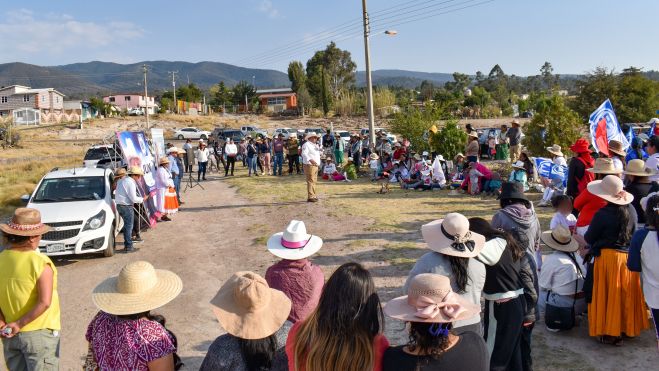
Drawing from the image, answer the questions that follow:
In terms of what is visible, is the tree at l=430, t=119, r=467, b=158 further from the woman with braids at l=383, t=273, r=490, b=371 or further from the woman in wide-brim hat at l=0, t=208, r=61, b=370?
the woman with braids at l=383, t=273, r=490, b=371

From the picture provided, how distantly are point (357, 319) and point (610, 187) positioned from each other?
3642 millimetres

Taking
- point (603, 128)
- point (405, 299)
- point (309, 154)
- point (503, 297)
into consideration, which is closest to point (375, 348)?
point (405, 299)

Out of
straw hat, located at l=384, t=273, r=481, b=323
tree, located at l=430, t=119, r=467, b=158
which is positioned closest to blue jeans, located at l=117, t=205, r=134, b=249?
straw hat, located at l=384, t=273, r=481, b=323

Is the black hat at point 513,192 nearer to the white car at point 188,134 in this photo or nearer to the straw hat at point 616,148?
the straw hat at point 616,148

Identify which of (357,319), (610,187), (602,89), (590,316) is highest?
(602,89)

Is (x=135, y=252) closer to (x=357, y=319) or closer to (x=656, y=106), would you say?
(x=357, y=319)

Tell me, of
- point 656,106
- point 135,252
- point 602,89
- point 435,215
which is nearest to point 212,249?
point 135,252

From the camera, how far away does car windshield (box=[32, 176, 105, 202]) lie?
9.62 m

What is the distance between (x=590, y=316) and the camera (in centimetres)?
512

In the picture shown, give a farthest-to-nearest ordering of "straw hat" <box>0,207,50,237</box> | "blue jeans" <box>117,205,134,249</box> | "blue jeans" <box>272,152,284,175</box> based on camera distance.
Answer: "blue jeans" <box>272,152,284,175</box>
"blue jeans" <box>117,205,134,249</box>
"straw hat" <box>0,207,50,237</box>

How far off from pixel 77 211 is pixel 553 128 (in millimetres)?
12546

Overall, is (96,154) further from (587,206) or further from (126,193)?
(587,206)

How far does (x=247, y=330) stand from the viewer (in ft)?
8.60

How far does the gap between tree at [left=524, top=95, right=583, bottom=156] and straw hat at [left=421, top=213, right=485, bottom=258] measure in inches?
496
